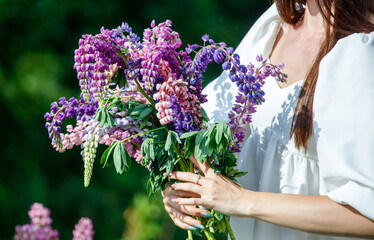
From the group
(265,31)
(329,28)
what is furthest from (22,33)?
(329,28)

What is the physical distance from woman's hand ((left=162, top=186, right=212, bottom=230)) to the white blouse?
0.57 ft

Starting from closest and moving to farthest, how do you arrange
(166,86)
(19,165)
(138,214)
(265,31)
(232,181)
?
(166,86), (232,181), (265,31), (138,214), (19,165)

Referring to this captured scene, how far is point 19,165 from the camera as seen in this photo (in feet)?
11.2

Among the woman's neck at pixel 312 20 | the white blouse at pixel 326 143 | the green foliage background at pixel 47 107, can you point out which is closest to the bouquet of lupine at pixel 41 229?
the white blouse at pixel 326 143

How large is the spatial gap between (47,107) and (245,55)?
2128 millimetres

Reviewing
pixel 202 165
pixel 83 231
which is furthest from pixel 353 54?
pixel 83 231

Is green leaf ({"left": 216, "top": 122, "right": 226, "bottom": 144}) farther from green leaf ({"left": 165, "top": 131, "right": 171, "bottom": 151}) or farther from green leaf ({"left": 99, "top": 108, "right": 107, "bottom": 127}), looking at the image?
green leaf ({"left": 99, "top": 108, "right": 107, "bottom": 127})

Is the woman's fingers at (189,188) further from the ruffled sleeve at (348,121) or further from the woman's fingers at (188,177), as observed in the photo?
the ruffled sleeve at (348,121)

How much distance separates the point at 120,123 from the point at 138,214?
1.48 meters

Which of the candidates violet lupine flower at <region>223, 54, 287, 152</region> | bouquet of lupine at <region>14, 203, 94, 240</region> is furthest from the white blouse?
bouquet of lupine at <region>14, 203, 94, 240</region>

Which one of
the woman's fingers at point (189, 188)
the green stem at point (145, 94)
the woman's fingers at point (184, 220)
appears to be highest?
the green stem at point (145, 94)

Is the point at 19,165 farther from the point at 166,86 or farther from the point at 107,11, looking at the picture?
the point at 166,86

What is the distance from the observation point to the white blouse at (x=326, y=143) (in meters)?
0.98

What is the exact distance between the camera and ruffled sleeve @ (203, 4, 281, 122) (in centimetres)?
134
